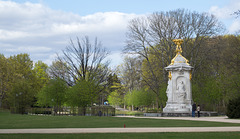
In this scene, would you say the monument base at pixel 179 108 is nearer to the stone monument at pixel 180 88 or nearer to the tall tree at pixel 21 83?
the stone monument at pixel 180 88

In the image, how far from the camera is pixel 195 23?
50.2 metres

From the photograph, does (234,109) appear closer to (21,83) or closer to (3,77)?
(21,83)

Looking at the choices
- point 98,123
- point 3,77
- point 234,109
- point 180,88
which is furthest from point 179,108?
point 3,77

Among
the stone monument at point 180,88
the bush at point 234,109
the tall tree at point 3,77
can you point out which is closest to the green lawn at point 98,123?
the bush at point 234,109

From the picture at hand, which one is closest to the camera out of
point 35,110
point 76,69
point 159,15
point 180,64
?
point 180,64

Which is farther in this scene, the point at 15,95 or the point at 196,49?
the point at 15,95

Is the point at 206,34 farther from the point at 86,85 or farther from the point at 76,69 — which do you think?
the point at 76,69

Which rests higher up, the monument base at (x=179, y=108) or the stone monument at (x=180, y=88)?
the stone monument at (x=180, y=88)

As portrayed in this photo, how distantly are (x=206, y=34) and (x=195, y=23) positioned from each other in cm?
217

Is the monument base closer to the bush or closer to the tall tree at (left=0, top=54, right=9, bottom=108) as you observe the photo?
the bush

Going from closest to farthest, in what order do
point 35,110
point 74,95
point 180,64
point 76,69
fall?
point 180,64
point 74,95
point 35,110
point 76,69


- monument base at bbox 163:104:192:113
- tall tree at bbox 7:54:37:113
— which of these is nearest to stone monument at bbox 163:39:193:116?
monument base at bbox 163:104:192:113

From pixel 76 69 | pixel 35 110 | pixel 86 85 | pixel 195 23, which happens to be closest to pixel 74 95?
pixel 86 85

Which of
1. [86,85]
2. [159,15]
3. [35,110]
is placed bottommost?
[35,110]
